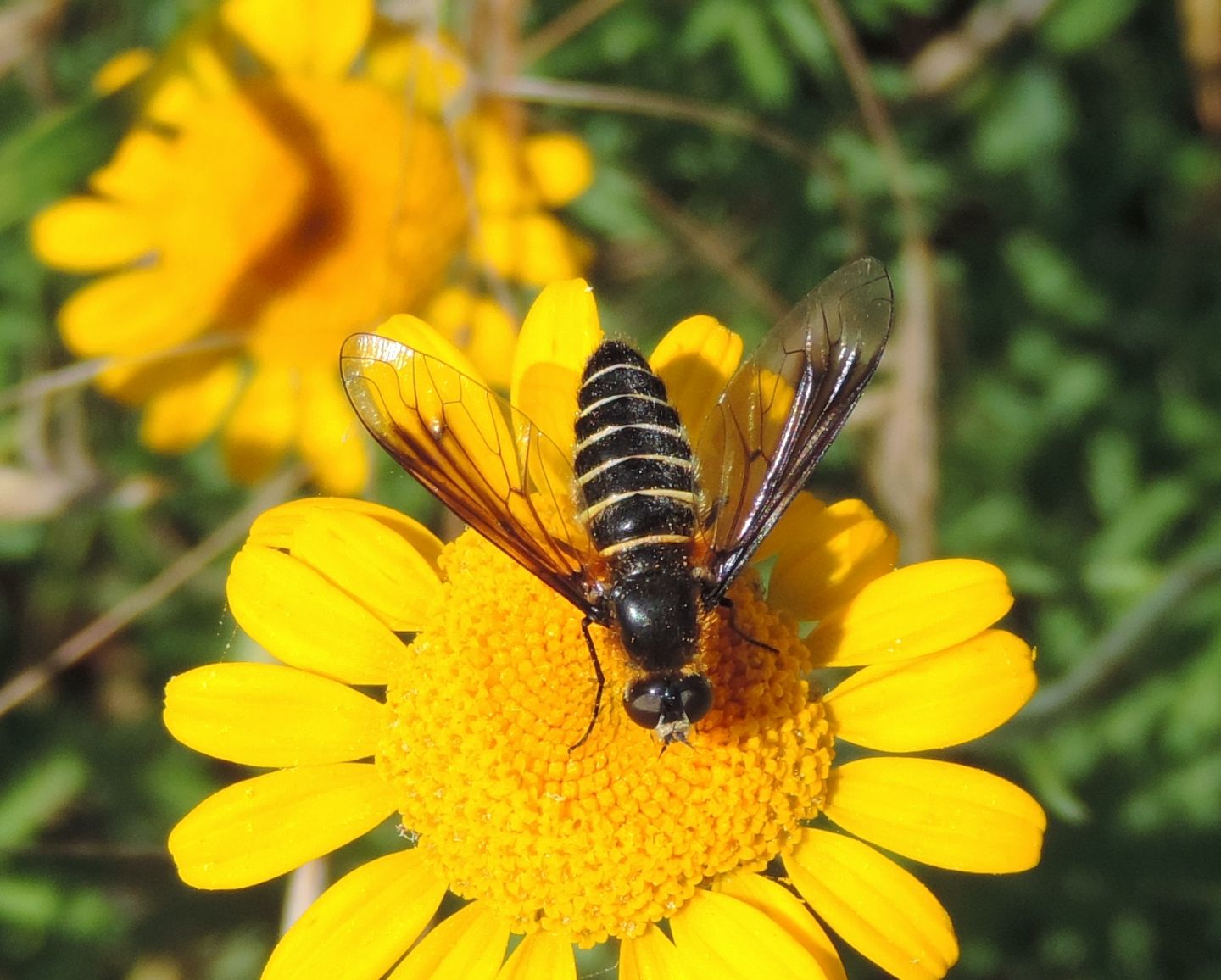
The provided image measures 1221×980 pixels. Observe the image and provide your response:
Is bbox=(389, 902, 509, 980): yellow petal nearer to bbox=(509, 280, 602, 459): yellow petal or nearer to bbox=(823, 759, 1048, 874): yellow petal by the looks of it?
bbox=(823, 759, 1048, 874): yellow petal

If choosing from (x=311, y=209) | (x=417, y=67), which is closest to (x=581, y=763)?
(x=311, y=209)

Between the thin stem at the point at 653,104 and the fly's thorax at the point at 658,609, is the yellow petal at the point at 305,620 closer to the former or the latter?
the fly's thorax at the point at 658,609

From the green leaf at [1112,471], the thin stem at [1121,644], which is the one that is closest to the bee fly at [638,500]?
the thin stem at [1121,644]

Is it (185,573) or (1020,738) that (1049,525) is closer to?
(1020,738)

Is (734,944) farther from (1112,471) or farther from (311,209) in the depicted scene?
(1112,471)

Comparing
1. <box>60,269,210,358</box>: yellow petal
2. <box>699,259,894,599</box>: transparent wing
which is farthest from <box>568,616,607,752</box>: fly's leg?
<box>60,269,210,358</box>: yellow petal

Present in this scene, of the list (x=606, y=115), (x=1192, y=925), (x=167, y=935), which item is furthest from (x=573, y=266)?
(x=1192, y=925)

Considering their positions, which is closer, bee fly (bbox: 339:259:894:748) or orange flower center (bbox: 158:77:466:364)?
bee fly (bbox: 339:259:894:748)
